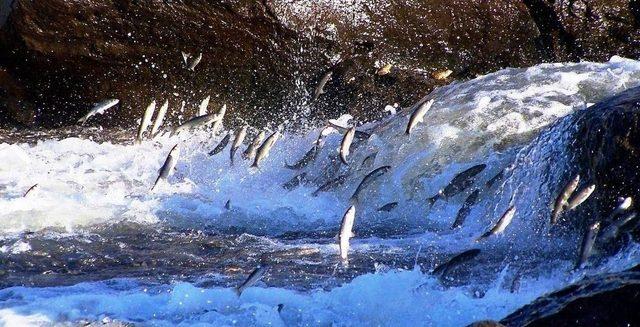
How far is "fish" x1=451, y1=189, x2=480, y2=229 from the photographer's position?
8305 mm

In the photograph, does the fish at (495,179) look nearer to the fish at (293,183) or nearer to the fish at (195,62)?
the fish at (293,183)

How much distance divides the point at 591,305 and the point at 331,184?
5.45 metres

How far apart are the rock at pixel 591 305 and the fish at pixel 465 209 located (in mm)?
3435

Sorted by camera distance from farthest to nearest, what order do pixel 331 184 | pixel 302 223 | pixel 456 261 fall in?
pixel 331 184, pixel 302 223, pixel 456 261

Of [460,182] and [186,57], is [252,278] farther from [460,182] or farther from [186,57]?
[186,57]

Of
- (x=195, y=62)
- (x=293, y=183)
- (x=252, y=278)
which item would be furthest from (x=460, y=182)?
(x=195, y=62)

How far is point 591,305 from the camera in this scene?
4562 mm

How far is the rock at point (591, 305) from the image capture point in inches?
176

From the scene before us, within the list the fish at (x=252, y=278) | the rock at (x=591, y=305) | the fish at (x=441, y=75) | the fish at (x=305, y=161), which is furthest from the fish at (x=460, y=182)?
the fish at (x=441, y=75)

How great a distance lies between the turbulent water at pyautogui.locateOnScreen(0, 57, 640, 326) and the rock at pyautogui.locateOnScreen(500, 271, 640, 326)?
92cm

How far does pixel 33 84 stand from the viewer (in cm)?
1279

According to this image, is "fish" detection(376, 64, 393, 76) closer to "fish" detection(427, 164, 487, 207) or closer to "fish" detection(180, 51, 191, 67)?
"fish" detection(180, 51, 191, 67)

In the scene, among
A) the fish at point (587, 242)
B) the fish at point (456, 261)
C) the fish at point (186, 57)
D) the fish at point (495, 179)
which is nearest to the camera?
the fish at point (587, 242)

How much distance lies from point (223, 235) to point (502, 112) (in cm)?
339
